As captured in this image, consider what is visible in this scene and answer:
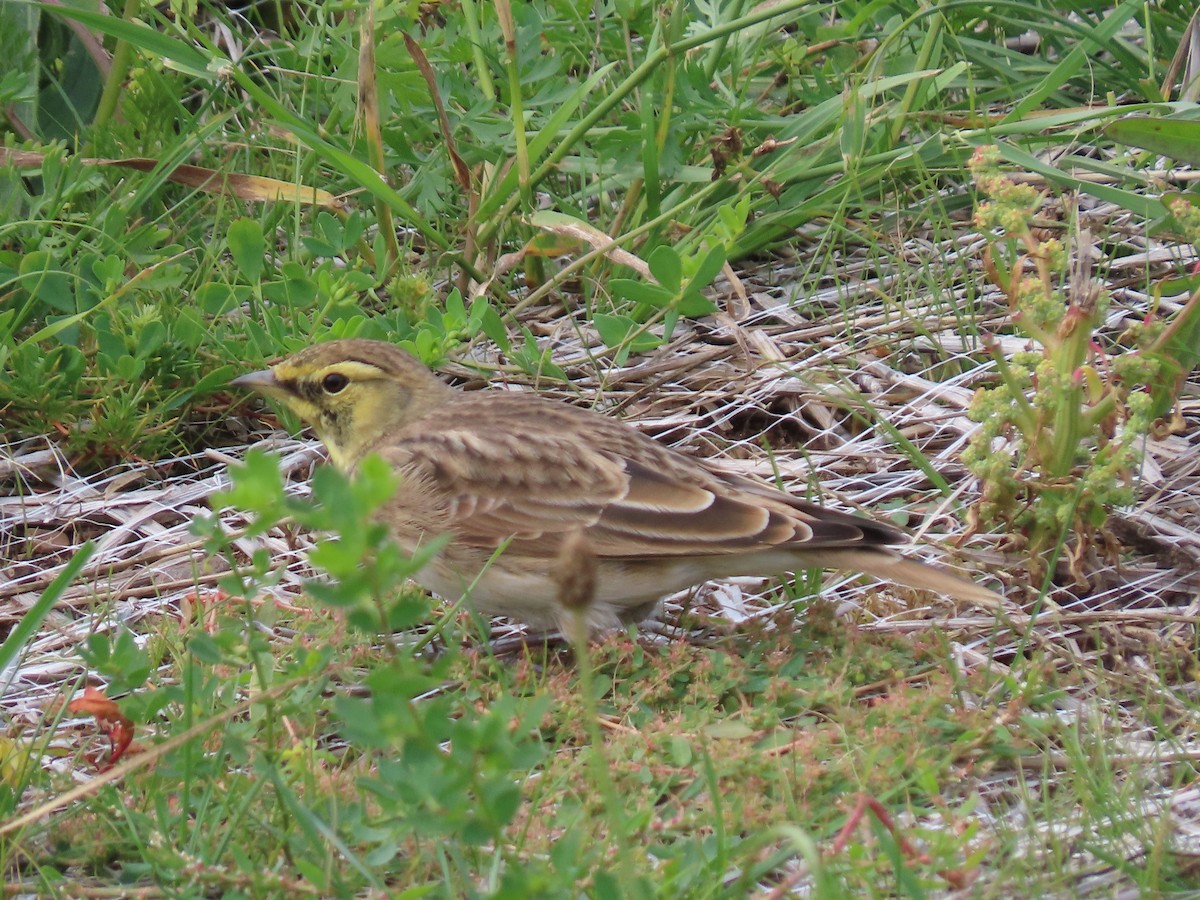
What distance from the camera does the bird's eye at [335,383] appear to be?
525 centimetres

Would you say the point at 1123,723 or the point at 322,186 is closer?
Answer: the point at 1123,723

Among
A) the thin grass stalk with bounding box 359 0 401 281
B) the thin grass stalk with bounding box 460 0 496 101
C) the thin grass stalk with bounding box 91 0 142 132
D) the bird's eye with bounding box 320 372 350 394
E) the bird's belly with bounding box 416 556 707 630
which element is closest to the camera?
the bird's belly with bounding box 416 556 707 630

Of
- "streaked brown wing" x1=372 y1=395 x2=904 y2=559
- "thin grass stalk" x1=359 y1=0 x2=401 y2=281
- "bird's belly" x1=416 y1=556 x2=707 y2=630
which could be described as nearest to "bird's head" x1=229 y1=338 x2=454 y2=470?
"streaked brown wing" x1=372 y1=395 x2=904 y2=559

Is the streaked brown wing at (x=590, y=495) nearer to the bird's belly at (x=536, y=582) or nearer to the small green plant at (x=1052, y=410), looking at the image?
the bird's belly at (x=536, y=582)

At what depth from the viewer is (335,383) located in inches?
208

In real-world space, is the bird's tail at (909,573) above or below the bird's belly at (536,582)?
above

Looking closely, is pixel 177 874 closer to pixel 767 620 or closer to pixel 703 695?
pixel 703 695

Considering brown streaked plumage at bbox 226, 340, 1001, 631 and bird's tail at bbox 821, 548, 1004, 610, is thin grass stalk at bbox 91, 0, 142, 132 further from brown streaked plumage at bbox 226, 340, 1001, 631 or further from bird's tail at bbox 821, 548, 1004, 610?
bird's tail at bbox 821, 548, 1004, 610

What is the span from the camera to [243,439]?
6188mm

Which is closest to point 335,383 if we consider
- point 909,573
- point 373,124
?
point 373,124

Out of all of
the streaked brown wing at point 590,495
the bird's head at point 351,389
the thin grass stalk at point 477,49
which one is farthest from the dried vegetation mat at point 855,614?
the thin grass stalk at point 477,49

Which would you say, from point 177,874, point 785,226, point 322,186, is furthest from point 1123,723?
point 322,186

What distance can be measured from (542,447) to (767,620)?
0.90 meters

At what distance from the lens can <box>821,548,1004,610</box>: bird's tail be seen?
4477 mm
